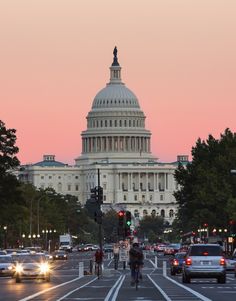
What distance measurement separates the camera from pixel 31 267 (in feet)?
229

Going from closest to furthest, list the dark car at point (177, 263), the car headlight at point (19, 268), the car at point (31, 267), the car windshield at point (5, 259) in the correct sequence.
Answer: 1. the car headlight at point (19, 268)
2. the car at point (31, 267)
3. the dark car at point (177, 263)
4. the car windshield at point (5, 259)

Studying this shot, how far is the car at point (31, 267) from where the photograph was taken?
69.8 metres

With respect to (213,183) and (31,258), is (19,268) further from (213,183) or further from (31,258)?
(213,183)

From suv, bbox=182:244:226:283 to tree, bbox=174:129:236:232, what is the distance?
68.2 m

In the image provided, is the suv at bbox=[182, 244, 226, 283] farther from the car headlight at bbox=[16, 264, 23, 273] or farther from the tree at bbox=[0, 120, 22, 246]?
the tree at bbox=[0, 120, 22, 246]

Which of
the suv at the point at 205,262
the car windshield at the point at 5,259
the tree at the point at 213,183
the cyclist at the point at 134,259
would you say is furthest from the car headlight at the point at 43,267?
the tree at the point at 213,183

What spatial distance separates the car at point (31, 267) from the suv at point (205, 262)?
9.91 meters

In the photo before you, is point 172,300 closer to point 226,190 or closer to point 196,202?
point 226,190

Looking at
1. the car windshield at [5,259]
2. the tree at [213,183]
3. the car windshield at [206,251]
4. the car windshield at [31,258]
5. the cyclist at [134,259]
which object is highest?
the tree at [213,183]

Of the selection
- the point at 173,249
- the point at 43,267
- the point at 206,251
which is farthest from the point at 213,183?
the point at 206,251

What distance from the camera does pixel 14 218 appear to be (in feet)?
494

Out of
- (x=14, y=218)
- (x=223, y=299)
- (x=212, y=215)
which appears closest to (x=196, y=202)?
(x=212, y=215)

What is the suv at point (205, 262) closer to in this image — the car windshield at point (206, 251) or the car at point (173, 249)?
the car windshield at point (206, 251)

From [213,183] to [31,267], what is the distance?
78922 millimetres
